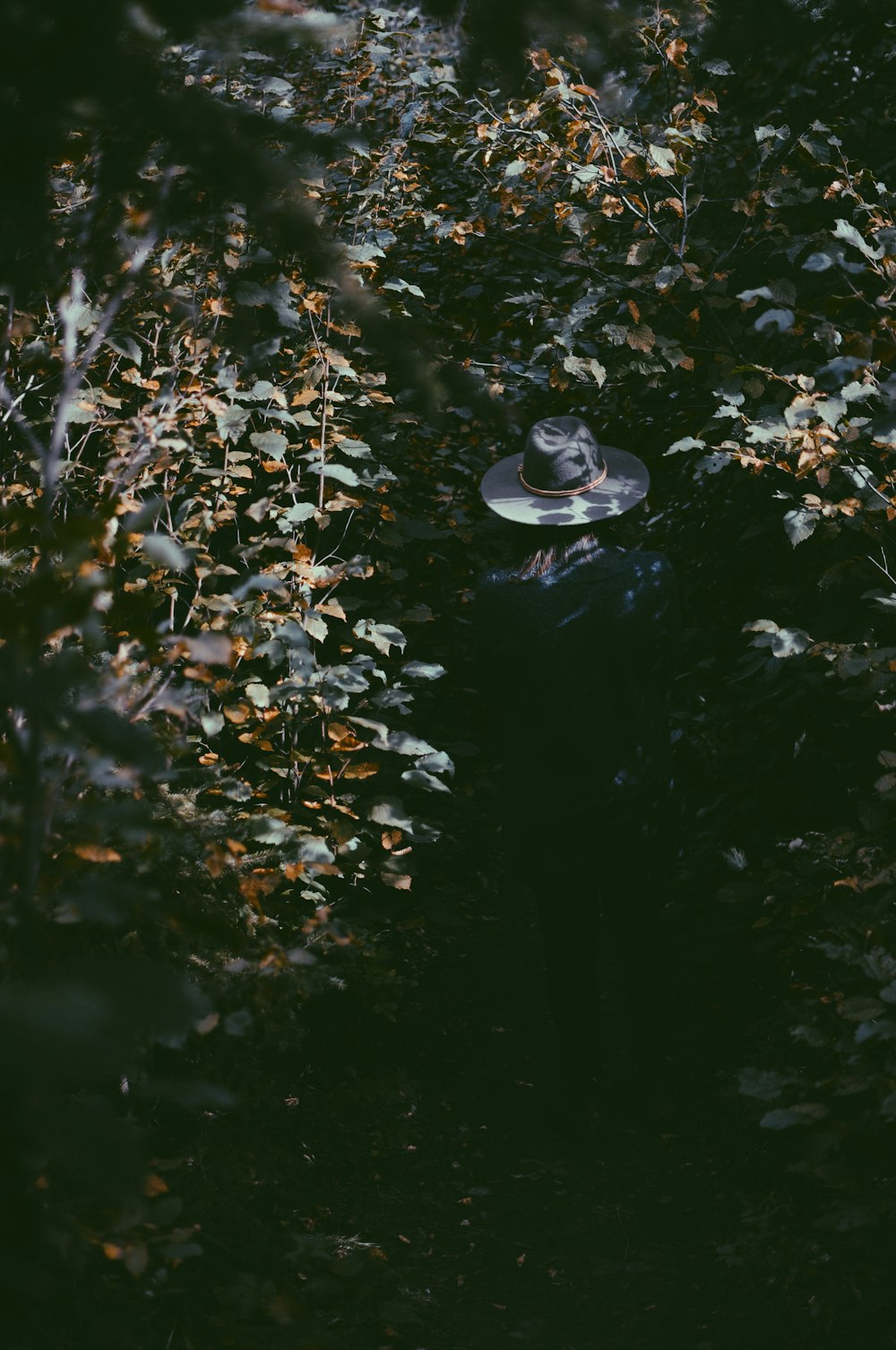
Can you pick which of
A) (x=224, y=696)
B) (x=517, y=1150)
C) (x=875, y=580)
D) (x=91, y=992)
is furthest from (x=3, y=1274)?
(x=875, y=580)

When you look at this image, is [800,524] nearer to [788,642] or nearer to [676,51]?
[788,642]

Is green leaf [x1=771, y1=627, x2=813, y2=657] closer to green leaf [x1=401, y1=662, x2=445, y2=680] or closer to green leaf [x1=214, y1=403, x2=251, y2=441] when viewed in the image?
green leaf [x1=401, y1=662, x2=445, y2=680]

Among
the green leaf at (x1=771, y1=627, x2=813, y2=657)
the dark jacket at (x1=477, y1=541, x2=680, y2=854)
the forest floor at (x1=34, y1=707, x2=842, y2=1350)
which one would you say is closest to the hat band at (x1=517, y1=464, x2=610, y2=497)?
the dark jacket at (x1=477, y1=541, x2=680, y2=854)

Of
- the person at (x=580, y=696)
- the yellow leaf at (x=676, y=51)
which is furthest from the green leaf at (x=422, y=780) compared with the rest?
the yellow leaf at (x=676, y=51)

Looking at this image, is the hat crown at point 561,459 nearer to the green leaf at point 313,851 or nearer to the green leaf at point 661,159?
the green leaf at point 661,159

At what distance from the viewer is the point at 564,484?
300 centimetres

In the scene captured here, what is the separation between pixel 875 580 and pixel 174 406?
173 cm

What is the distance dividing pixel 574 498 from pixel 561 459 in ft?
0.33

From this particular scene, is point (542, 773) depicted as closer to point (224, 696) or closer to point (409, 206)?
point (224, 696)

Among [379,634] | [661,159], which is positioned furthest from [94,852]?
[661,159]

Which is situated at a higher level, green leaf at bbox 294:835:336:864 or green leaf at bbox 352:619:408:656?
green leaf at bbox 352:619:408:656

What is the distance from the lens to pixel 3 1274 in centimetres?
110

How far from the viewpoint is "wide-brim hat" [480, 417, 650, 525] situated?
296 cm

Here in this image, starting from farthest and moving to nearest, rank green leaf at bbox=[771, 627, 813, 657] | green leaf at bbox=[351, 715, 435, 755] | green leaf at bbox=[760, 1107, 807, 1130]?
green leaf at bbox=[351, 715, 435, 755], green leaf at bbox=[771, 627, 813, 657], green leaf at bbox=[760, 1107, 807, 1130]
